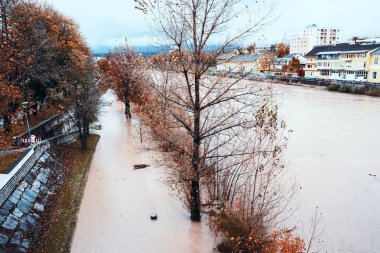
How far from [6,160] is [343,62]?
65.4 metres

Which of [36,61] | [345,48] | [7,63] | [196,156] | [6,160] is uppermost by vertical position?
[345,48]

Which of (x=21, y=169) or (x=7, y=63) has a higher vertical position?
(x=7, y=63)

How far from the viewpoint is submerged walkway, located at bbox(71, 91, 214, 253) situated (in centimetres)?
1253

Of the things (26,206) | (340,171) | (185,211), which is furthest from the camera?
(340,171)

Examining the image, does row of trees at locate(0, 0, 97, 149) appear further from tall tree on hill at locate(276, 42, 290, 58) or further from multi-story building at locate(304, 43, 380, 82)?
multi-story building at locate(304, 43, 380, 82)

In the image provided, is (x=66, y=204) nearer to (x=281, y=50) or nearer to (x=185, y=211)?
(x=185, y=211)

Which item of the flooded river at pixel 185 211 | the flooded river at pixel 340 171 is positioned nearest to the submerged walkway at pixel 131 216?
the flooded river at pixel 185 211

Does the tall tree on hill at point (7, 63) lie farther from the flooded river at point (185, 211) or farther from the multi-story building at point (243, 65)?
the multi-story building at point (243, 65)

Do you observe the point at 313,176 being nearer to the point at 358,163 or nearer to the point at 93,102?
the point at 358,163

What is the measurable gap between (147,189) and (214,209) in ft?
14.9

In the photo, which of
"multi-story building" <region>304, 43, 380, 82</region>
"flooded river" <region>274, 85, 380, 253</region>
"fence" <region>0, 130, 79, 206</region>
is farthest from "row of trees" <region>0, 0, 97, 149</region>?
"multi-story building" <region>304, 43, 380, 82</region>

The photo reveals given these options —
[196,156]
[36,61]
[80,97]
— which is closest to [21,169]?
[196,156]

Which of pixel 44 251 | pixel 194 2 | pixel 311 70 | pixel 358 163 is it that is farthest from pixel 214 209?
pixel 311 70

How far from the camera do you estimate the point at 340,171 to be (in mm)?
20438
